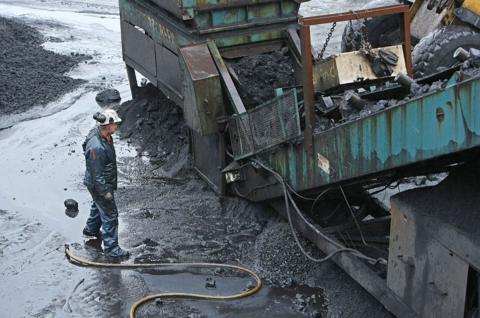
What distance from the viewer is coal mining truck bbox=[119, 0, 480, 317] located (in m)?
4.61

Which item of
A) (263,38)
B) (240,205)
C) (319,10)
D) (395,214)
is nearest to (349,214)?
(240,205)

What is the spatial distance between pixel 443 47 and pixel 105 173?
4384 mm

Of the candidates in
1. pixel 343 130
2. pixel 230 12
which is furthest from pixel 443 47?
pixel 343 130

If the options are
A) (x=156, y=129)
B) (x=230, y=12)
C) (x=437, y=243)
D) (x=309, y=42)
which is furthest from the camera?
(x=156, y=129)

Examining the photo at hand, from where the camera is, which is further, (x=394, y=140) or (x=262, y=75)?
(x=262, y=75)

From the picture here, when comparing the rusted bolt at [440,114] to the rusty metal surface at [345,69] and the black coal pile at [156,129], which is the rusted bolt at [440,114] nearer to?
the rusty metal surface at [345,69]

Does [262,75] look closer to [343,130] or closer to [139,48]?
[139,48]

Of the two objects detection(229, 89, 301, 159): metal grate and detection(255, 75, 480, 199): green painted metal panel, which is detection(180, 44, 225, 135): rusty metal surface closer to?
detection(229, 89, 301, 159): metal grate

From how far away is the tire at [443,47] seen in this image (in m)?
8.86

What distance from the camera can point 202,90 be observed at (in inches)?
295

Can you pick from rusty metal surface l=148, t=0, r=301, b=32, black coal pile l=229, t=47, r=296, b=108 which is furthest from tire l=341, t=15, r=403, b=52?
black coal pile l=229, t=47, r=296, b=108

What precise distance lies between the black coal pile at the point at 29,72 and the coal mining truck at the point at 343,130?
7.73 ft

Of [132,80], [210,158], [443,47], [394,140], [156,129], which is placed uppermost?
[394,140]

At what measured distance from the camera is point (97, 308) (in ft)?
20.7
